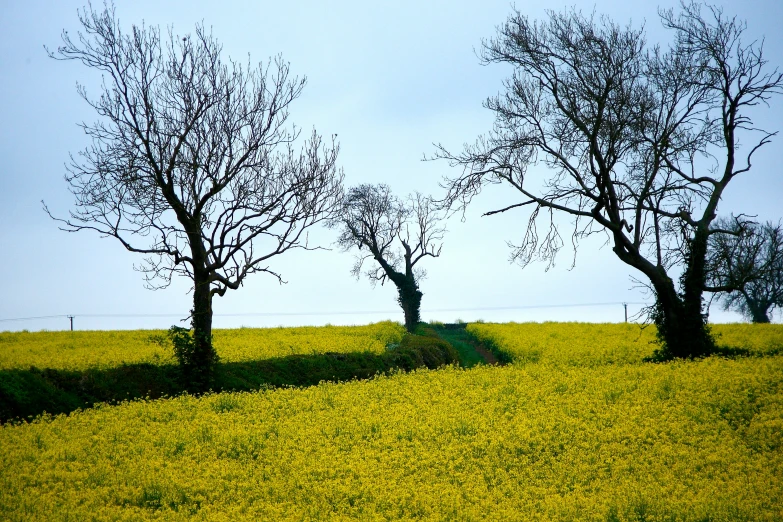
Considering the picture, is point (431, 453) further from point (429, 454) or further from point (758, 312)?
point (758, 312)

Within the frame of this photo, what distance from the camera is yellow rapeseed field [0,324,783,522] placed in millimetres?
11633

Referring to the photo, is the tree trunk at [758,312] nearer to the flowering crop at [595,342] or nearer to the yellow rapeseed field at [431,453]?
the flowering crop at [595,342]

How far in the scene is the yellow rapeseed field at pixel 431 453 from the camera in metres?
11.6

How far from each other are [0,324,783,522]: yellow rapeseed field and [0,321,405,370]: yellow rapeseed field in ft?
22.1

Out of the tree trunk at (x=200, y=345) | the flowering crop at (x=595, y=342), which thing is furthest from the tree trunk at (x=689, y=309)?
the tree trunk at (x=200, y=345)

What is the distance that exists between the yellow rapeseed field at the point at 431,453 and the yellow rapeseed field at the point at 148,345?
6.73 m

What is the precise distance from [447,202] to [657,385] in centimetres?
1015

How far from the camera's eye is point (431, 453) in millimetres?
14250

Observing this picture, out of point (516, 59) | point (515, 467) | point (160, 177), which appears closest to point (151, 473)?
point (515, 467)

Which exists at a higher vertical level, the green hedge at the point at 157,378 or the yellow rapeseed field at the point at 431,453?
the green hedge at the point at 157,378

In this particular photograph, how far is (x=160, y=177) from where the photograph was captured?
2388cm

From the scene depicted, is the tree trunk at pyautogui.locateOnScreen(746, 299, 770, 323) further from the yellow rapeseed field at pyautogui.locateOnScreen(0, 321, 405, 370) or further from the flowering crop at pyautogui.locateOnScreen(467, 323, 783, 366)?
the yellow rapeseed field at pyautogui.locateOnScreen(0, 321, 405, 370)

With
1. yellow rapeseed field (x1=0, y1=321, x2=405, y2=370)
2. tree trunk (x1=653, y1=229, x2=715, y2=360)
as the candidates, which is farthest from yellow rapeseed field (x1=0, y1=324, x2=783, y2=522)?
yellow rapeseed field (x1=0, y1=321, x2=405, y2=370)

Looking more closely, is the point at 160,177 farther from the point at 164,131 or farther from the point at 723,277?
the point at 723,277
